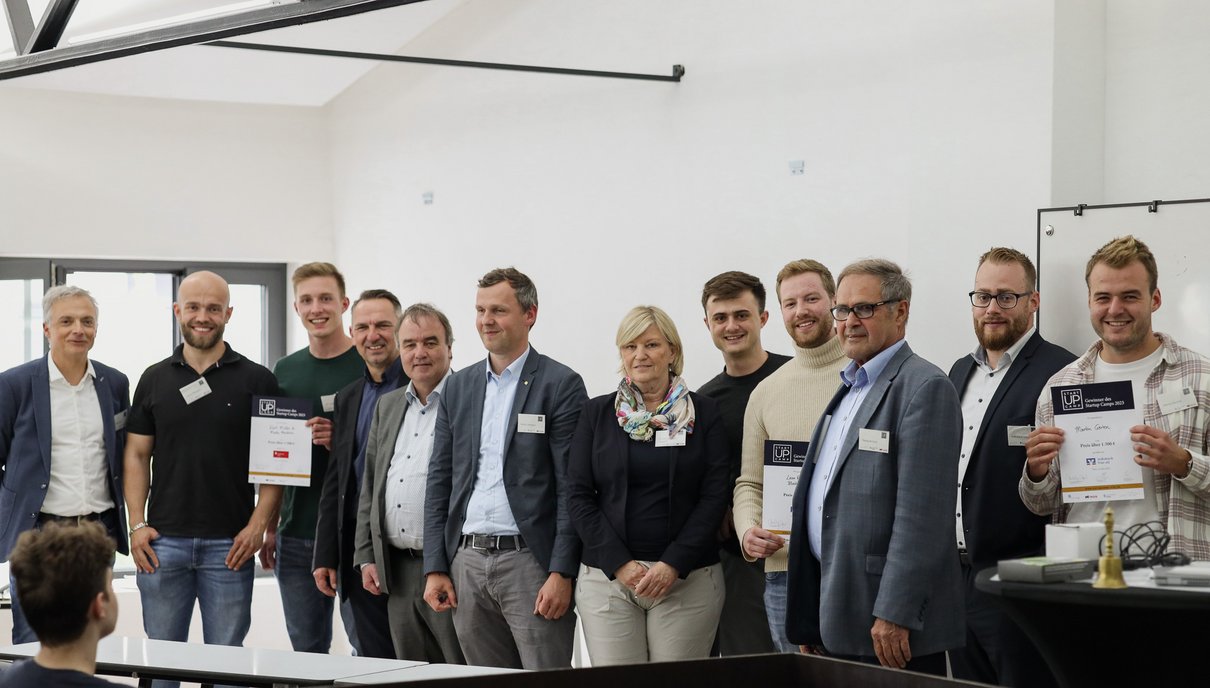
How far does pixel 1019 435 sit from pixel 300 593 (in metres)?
3.24

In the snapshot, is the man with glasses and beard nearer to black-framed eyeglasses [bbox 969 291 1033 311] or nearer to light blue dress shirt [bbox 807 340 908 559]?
light blue dress shirt [bbox 807 340 908 559]

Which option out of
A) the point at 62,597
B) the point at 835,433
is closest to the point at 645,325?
the point at 835,433

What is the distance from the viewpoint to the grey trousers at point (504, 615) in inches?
184

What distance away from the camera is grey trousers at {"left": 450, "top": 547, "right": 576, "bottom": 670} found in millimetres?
4672

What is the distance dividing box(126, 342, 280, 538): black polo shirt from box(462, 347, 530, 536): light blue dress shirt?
1248 millimetres

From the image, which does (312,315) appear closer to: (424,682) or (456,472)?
(456,472)

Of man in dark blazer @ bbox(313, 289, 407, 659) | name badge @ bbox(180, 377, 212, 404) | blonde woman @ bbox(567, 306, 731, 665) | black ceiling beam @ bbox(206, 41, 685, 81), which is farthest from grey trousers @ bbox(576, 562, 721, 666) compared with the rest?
black ceiling beam @ bbox(206, 41, 685, 81)

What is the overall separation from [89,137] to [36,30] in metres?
2.71

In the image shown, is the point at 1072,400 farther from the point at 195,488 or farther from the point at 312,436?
the point at 195,488

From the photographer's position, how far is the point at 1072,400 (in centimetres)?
376

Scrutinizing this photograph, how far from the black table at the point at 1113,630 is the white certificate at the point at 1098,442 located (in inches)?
27.2

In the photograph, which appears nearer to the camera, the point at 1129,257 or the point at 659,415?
the point at 1129,257

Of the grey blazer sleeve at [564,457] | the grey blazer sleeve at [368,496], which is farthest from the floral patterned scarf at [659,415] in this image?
the grey blazer sleeve at [368,496]

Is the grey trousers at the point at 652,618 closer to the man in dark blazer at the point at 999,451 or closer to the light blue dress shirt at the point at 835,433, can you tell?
the light blue dress shirt at the point at 835,433
